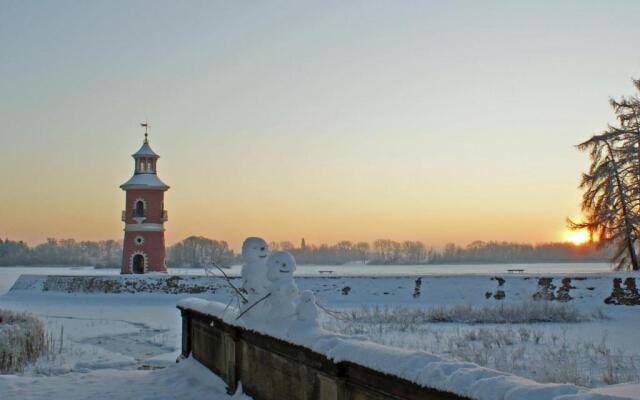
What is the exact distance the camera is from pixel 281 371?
19.8 ft

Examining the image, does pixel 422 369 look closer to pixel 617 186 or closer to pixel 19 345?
pixel 19 345

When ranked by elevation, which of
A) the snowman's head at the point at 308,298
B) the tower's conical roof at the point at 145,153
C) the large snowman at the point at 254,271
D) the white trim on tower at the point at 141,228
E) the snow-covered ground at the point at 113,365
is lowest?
the snow-covered ground at the point at 113,365

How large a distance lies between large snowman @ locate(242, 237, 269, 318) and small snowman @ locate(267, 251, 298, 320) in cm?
47

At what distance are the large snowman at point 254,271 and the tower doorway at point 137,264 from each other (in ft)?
109

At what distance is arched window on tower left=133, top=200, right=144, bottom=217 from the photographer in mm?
39031

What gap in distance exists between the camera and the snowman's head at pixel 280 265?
6.39 meters

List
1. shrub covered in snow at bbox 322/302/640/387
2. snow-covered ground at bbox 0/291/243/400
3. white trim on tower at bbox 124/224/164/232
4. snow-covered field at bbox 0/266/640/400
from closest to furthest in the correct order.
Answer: shrub covered in snow at bbox 322/302/640/387, snow-covered ground at bbox 0/291/243/400, snow-covered field at bbox 0/266/640/400, white trim on tower at bbox 124/224/164/232

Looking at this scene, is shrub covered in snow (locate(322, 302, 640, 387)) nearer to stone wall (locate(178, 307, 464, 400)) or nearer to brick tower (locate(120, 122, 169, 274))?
stone wall (locate(178, 307, 464, 400))

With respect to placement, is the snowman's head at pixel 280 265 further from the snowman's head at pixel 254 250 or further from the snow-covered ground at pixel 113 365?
the snow-covered ground at pixel 113 365

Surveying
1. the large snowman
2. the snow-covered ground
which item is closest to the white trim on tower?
the snow-covered ground

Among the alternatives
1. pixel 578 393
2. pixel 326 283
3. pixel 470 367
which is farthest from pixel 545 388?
pixel 326 283

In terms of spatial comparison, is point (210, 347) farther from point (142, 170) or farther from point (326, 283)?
point (142, 170)

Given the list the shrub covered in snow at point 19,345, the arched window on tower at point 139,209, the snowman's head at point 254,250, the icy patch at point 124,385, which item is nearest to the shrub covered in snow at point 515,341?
the icy patch at point 124,385

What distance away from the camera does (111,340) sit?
48.7 ft
